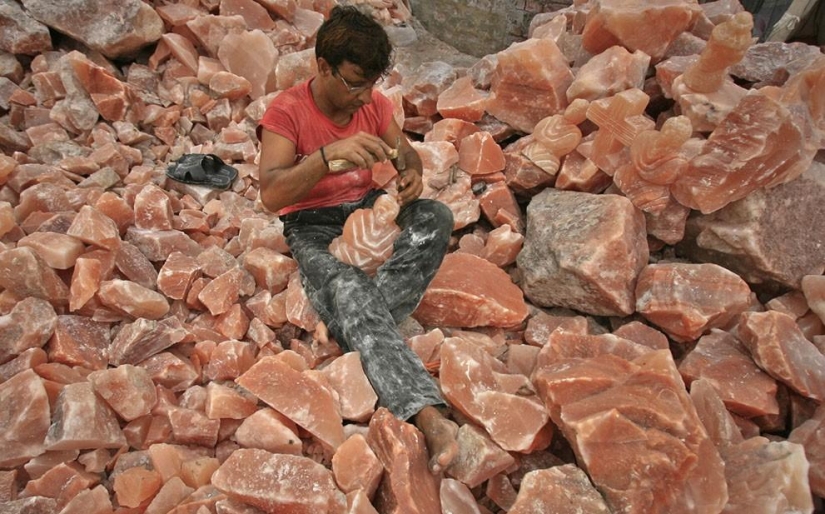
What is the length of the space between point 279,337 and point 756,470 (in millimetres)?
1486

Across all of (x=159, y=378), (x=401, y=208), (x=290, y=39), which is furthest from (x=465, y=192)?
(x=290, y=39)

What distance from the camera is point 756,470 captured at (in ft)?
4.37

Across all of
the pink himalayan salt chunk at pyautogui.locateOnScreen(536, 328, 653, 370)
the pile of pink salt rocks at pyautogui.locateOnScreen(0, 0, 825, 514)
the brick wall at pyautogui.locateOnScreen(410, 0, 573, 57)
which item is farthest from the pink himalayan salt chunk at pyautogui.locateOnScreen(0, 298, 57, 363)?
the brick wall at pyautogui.locateOnScreen(410, 0, 573, 57)

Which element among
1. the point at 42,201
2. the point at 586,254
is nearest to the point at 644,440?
the point at 586,254

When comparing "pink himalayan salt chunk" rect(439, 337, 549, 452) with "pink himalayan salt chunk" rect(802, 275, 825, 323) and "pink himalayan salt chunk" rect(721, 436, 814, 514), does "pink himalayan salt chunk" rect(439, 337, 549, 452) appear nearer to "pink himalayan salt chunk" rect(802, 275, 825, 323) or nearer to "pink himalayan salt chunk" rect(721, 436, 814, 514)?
"pink himalayan salt chunk" rect(721, 436, 814, 514)

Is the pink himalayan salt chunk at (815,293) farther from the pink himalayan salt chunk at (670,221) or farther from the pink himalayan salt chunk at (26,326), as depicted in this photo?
the pink himalayan salt chunk at (26,326)

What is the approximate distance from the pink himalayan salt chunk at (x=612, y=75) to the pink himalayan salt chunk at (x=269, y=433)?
73.3 inches

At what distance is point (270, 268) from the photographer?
6.80 feet

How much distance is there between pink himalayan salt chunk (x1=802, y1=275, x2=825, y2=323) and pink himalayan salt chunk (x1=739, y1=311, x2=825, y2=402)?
23 cm

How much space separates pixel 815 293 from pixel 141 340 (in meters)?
2.27

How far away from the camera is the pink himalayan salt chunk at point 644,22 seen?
2436mm

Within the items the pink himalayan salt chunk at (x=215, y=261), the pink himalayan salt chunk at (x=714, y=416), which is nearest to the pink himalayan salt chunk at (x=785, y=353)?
the pink himalayan salt chunk at (x=714, y=416)

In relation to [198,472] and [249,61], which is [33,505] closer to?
[198,472]

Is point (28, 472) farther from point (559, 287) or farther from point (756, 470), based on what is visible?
point (756, 470)
